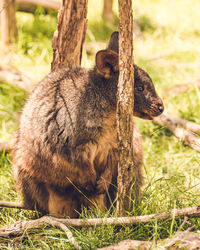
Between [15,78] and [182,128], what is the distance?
9.60 ft

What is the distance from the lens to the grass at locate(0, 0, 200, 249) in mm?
2994

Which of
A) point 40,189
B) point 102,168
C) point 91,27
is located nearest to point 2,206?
point 40,189

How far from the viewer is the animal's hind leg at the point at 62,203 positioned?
3.54 metres

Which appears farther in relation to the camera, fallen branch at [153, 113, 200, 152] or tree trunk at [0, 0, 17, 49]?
tree trunk at [0, 0, 17, 49]

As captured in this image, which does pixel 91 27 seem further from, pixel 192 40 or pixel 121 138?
pixel 121 138

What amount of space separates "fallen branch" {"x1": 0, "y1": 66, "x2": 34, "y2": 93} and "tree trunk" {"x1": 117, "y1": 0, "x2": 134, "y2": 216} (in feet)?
9.78

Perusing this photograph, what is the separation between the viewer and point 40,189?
3.57m

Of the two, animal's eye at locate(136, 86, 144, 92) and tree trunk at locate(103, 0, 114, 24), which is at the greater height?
tree trunk at locate(103, 0, 114, 24)

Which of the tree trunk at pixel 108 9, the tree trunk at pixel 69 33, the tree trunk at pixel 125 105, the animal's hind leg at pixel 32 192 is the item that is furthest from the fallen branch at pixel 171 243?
the tree trunk at pixel 108 9

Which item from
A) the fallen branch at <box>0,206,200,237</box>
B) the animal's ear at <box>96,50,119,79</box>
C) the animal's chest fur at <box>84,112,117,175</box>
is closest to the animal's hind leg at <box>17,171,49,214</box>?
the fallen branch at <box>0,206,200,237</box>

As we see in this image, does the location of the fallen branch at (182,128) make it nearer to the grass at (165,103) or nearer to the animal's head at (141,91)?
the grass at (165,103)

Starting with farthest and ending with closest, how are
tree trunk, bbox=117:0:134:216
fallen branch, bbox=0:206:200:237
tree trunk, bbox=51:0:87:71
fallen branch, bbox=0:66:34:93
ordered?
1. fallen branch, bbox=0:66:34:93
2. tree trunk, bbox=51:0:87:71
3. fallen branch, bbox=0:206:200:237
4. tree trunk, bbox=117:0:134:216

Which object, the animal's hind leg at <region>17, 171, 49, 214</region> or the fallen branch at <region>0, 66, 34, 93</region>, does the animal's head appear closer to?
the animal's hind leg at <region>17, 171, 49, 214</region>

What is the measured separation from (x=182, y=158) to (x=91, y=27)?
469 cm
